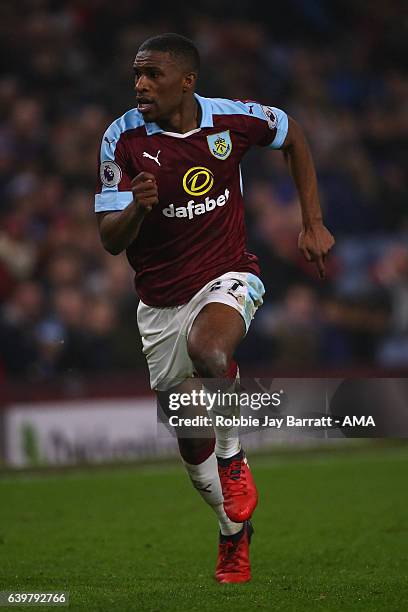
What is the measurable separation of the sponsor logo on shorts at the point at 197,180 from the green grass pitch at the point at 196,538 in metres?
1.94

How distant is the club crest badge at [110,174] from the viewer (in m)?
5.64

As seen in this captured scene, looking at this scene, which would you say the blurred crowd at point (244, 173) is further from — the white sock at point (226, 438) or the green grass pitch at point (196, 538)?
the white sock at point (226, 438)

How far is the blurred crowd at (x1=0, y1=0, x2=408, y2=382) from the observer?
475 inches

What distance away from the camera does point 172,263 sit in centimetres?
596

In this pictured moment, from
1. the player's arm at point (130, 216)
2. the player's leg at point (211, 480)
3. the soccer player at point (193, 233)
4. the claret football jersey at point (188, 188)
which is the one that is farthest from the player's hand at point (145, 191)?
the player's leg at point (211, 480)

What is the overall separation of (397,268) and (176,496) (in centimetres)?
555

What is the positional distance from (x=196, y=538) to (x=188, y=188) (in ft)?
8.35

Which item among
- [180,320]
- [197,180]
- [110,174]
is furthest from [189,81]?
[180,320]

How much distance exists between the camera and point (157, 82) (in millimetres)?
5648

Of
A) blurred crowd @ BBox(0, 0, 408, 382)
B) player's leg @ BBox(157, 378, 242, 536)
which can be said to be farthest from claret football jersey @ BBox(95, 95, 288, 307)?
blurred crowd @ BBox(0, 0, 408, 382)

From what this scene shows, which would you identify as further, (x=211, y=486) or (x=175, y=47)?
(x=211, y=486)

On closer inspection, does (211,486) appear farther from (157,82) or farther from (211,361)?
(157,82)

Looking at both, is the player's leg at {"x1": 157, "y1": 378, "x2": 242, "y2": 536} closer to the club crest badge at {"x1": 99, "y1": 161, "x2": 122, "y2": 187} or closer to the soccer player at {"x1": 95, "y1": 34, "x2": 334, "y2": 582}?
the soccer player at {"x1": 95, "y1": 34, "x2": 334, "y2": 582}

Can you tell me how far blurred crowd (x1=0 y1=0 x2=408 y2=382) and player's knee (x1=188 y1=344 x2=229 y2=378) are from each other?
20.9 feet
